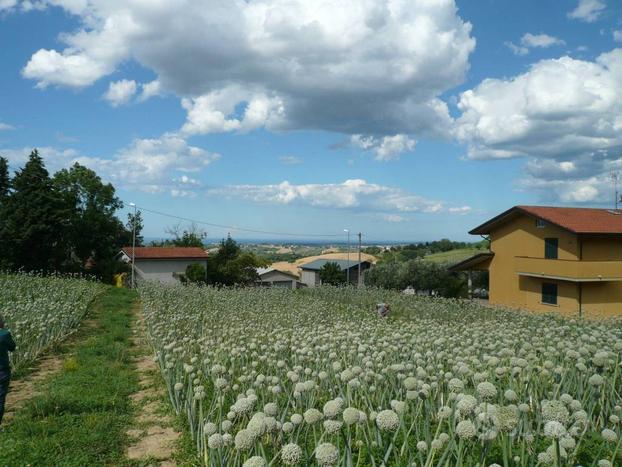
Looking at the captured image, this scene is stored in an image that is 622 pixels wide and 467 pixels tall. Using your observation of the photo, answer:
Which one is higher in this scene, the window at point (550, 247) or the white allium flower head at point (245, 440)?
the window at point (550, 247)

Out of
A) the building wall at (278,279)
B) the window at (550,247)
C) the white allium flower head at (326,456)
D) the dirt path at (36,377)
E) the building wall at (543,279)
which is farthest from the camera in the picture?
the building wall at (278,279)

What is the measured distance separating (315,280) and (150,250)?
791 inches

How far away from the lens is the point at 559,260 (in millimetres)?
24641

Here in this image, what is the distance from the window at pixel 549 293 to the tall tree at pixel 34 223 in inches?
1398

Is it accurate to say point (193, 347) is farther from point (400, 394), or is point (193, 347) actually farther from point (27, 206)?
point (27, 206)

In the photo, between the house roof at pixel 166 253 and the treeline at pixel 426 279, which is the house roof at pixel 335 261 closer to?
the house roof at pixel 166 253

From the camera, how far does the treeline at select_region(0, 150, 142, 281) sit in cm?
3547

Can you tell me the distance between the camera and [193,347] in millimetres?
9383

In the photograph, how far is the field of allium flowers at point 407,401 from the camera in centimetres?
306

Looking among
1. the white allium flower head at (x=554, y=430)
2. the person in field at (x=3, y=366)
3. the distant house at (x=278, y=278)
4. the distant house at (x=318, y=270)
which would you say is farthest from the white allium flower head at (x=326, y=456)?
the distant house at (x=278, y=278)

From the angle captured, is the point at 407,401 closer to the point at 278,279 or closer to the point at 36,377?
the point at 36,377

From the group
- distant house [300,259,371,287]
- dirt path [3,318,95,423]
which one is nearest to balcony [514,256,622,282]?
dirt path [3,318,95,423]

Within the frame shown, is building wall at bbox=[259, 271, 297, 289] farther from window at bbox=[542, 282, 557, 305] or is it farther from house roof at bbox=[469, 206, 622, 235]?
window at bbox=[542, 282, 557, 305]

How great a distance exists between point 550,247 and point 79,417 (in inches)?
1035
